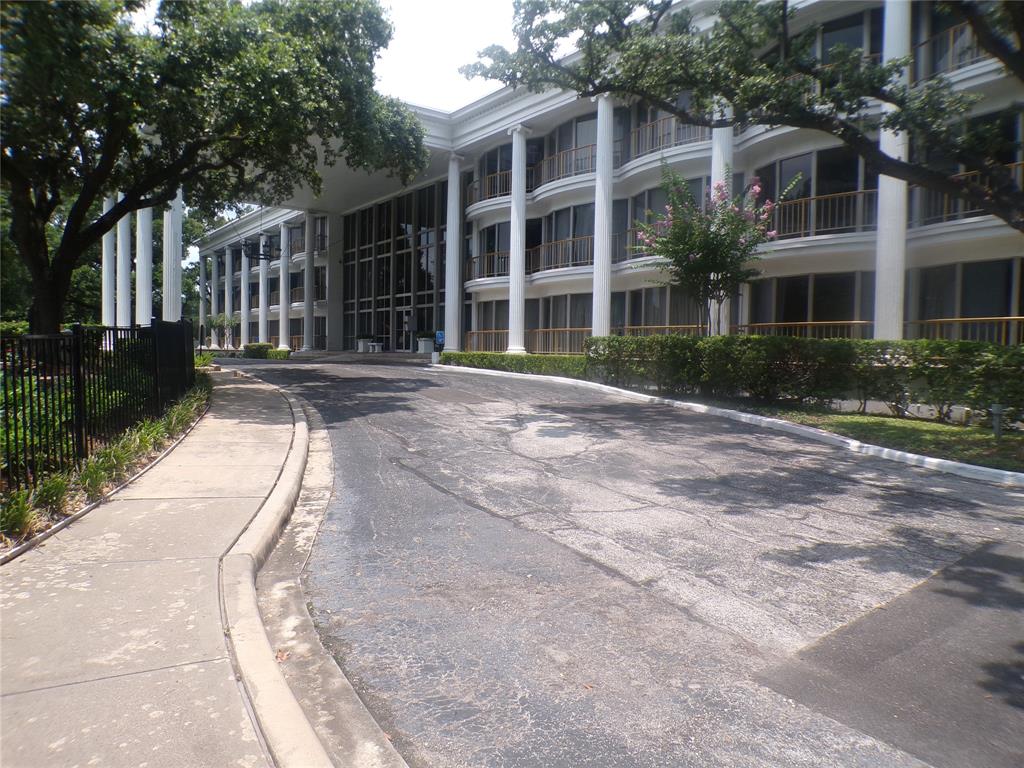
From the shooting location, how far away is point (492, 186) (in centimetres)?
2778

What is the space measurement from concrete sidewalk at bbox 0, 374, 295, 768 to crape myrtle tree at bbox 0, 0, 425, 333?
5.08 meters

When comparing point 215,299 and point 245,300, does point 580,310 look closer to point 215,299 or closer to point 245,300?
point 245,300

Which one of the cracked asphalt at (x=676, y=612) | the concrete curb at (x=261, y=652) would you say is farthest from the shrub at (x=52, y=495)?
the cracked asphalt at (x=676, y=612)

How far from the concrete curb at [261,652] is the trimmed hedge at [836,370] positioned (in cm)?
1027

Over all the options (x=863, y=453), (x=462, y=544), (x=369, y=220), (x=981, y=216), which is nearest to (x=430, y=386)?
(x=863, y=453)

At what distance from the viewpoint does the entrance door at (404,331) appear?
1403 inches

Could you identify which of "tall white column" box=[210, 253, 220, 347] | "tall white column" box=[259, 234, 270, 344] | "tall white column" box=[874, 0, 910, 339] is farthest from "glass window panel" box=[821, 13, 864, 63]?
"tall white column" box=[210, 253, 220, 347]

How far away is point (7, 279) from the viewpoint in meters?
36.9

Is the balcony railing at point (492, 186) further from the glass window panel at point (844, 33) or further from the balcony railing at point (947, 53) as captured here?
the balcony railing at point (947, 53)

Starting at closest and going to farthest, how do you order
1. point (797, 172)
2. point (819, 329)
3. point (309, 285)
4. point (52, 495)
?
point (52, 495), point (819, 329), point (797, 172), point (309, 285)

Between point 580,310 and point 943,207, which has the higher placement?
point 943,207

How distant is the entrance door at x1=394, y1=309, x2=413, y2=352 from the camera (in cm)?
3562

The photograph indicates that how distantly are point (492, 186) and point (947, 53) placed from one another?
16.8 meters

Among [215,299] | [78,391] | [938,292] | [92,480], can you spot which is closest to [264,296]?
[215,299]
